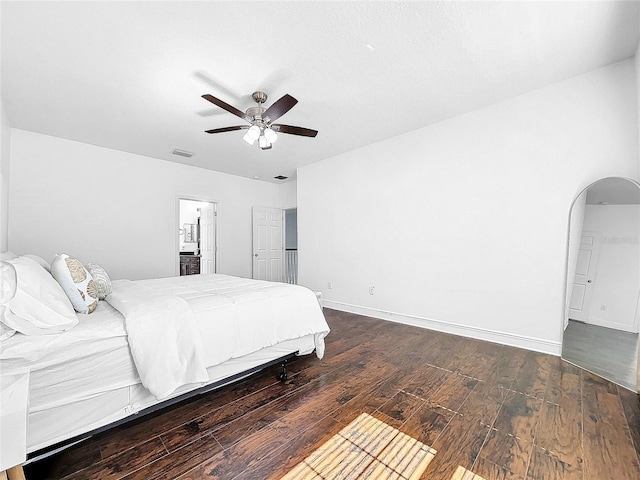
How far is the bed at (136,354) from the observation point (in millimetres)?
1398

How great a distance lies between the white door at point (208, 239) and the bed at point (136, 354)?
136 inches

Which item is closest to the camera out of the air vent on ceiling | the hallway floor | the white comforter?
the white comforter

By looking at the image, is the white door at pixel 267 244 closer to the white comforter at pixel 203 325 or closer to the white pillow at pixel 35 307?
the white comforter at pixel 203 325

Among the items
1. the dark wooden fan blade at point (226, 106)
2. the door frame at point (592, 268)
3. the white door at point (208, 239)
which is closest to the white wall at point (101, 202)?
the white door at point (208, 239)

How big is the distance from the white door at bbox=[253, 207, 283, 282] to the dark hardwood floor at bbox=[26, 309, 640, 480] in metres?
3.95

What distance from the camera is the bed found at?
140 cm

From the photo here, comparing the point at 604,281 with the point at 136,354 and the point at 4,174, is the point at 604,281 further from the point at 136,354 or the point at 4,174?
the point at 4,174

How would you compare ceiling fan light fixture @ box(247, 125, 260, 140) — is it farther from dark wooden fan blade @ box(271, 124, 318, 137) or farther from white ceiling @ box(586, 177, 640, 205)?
white ceiling @ box(586, 177, 640, 205)

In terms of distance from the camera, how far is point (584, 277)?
278 cm

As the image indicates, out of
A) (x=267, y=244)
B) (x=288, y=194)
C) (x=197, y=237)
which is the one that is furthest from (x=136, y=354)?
(x=197, y=237)

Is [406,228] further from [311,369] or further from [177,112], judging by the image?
[177,112]

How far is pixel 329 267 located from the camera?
16.7 feet

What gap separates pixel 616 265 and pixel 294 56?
3548mm

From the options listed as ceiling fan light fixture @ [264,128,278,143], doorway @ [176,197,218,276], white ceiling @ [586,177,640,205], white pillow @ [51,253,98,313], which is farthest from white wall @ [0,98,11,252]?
white ceiling @ [586,177,640,205]
